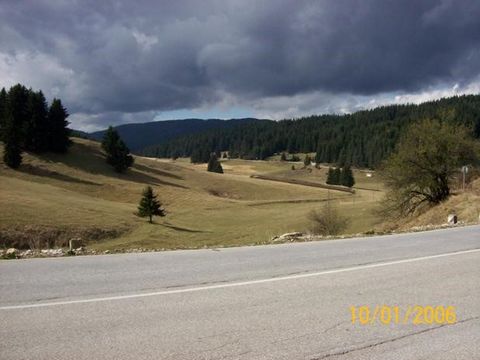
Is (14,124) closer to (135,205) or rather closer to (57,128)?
(57,128)

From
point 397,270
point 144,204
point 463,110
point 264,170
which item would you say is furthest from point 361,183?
point 397,270

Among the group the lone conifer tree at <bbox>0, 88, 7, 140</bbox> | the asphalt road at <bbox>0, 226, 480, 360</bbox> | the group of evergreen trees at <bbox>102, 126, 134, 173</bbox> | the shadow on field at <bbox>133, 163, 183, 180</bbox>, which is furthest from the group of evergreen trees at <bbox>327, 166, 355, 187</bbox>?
the asphalt road at <bbox>0, 226, 480, 360</bbox>

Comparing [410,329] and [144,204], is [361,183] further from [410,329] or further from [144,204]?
[410,329]

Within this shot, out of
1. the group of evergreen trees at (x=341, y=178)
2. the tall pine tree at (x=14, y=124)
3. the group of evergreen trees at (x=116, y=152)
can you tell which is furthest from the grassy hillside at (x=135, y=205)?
the group of evergreen trees at (x=341, y=178)

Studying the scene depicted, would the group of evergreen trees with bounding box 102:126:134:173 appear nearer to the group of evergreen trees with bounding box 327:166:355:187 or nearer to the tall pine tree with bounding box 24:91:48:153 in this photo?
the tall pine tree with bounding box 24:91:48:153

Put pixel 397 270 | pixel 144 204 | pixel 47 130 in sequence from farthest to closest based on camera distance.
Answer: pixel 47 130 < pixel 144 204 < pixel 397 270

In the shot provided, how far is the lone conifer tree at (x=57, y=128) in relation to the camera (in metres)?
85.7

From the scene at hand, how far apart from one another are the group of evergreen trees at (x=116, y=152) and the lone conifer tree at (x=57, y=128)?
727 centimetres

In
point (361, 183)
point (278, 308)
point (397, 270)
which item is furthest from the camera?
point (361, 183)

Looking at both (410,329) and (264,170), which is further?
(264,170)

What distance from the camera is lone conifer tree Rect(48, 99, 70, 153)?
85688 millimetres

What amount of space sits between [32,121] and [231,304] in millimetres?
85674

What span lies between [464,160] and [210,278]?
3517cm

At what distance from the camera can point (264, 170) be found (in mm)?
164000
